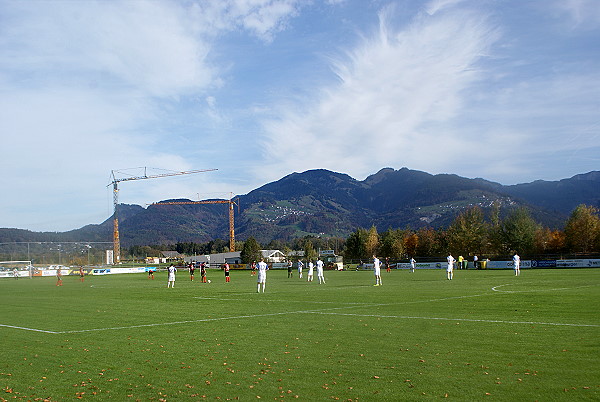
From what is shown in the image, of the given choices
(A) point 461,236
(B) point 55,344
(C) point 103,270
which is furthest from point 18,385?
(A) point 461,236

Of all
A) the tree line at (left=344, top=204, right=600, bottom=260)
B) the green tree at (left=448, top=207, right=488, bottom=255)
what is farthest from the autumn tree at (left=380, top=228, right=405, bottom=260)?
Answer: the green tree at (left=448, top=207, right=488, bottom=255)

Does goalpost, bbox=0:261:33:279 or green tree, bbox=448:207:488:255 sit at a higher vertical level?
green tree, bbox=448:207:488:255

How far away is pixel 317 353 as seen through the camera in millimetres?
12609

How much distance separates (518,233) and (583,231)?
12.2 metres

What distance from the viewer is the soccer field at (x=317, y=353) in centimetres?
934

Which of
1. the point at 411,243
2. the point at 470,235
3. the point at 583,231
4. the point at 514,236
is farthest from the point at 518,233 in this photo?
the point at 411,243

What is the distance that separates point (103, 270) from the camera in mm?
92562

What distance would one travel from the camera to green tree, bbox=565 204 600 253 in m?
88.3

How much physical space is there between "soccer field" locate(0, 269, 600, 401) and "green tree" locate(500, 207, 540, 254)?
270 ft

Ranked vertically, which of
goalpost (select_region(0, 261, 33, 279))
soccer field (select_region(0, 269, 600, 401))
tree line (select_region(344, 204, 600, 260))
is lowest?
goalpost (select_region(0, 261, 33, 279))

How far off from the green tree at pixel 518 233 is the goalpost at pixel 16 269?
83.8 meters

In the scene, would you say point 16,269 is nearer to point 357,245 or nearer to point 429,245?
point 357,245

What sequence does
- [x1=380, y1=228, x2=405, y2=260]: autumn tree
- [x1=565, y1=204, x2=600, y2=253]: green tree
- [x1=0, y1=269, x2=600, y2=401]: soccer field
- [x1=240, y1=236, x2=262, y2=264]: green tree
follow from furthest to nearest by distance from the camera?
[x1=240, y1=236, x2=262, y2=264]: green tree, [x1=380, y1=228, x2=405, y2=260]: autumn tree, [x1=565, y1=204, x2=600, y2=253]: green tree, [x1=0, y1=269, x2=600, y2=401]: soccer field

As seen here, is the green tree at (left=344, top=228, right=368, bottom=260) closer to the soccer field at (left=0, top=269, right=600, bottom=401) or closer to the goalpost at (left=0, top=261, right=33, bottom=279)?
the goalpost at (left=0, top=261, right=33, bottom=279)
